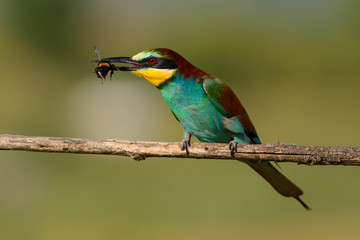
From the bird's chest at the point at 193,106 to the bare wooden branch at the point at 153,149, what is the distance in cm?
44

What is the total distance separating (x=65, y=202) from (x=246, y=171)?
90.9 inches

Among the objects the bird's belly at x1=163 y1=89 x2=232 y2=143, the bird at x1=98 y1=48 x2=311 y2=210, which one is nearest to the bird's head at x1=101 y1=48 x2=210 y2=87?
the bird at x1=98 y1=48 x2=311 y2=210

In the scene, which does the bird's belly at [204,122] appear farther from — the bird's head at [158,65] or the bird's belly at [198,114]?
the bird's head at [158,65]

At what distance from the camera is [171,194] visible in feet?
19.2

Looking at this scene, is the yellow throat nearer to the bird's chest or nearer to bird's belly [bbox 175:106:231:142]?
the bird's chest

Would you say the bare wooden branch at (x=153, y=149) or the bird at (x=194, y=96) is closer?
the bare wooden branch at (x=153, y=149)

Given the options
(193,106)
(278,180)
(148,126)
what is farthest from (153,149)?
(148,126)

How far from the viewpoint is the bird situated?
2.53 meters

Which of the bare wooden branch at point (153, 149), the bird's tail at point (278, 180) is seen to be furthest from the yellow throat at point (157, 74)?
the bird's tail at point (278, 180)

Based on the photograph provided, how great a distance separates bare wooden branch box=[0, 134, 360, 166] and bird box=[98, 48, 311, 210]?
0.41 m

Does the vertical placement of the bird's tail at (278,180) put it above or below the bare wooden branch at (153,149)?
below

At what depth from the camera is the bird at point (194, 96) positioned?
2533 millimetres

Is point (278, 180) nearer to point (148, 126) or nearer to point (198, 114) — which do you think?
point (198, 114)

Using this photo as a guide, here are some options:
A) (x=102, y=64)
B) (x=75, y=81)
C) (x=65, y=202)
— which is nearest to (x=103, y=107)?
(x=75, y=81)
